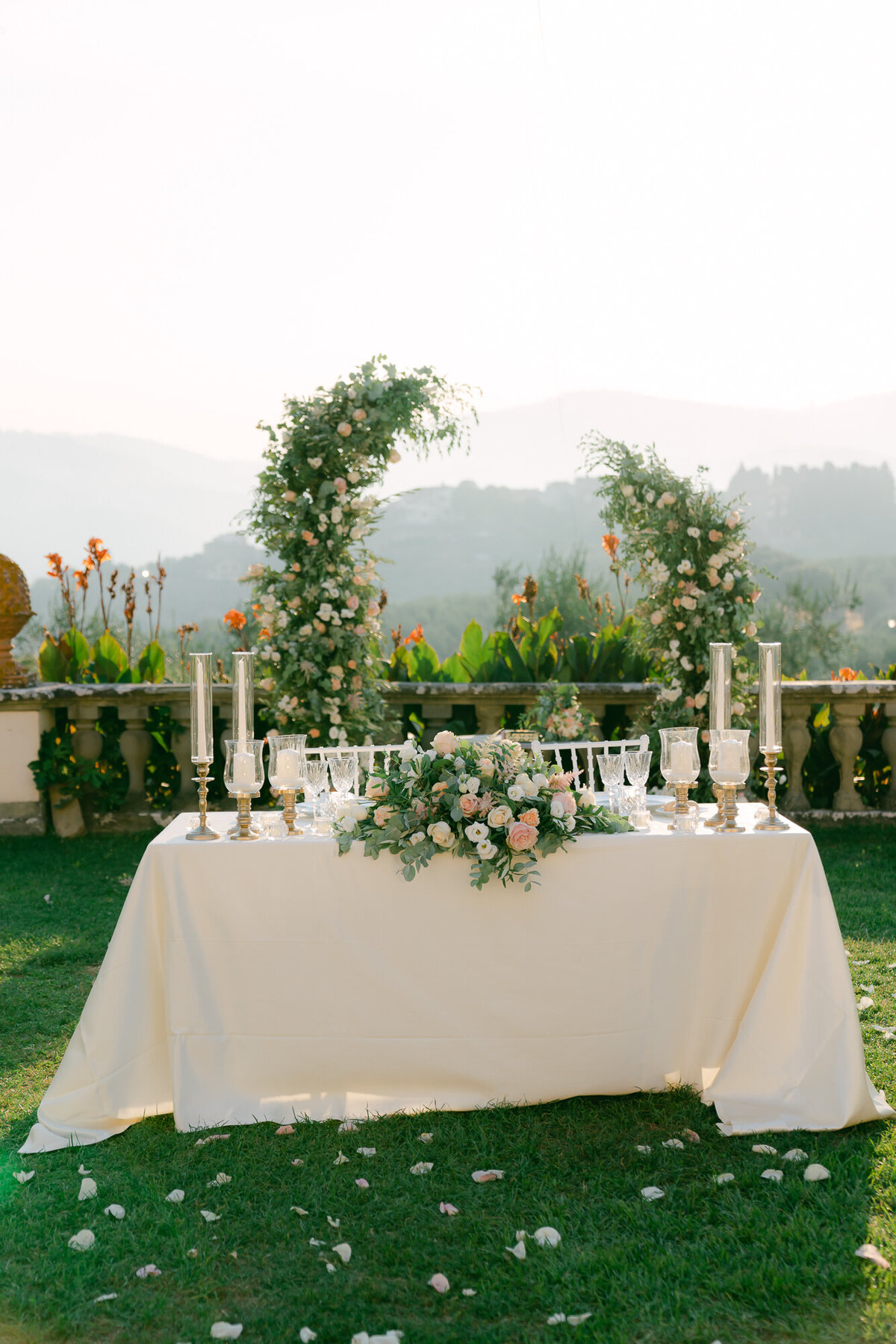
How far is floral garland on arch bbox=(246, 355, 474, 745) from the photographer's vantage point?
579 centimetres

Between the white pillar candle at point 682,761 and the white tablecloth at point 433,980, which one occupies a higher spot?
the white pillar candle at point 682,761

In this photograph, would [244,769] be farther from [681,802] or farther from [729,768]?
[729,768]

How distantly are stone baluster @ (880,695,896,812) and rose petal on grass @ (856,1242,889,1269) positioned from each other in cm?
487

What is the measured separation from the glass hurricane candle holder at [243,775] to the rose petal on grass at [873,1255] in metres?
1.78

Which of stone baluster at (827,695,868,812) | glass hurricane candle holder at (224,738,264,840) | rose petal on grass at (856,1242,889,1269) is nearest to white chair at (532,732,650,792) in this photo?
glass hurricane candle holder at (224,738,264,840)

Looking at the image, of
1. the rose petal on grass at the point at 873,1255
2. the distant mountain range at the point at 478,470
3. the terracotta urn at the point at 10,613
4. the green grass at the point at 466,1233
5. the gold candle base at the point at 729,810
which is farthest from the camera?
the distant mountain range at the point at 478,470

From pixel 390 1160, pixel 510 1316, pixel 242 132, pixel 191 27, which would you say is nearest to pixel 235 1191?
pixel 390 1160

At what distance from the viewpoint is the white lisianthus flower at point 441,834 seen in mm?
2750

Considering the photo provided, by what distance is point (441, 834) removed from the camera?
275 centimetres

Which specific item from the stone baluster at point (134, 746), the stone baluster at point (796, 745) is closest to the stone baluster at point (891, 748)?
the stone baluster at point (796, 745)

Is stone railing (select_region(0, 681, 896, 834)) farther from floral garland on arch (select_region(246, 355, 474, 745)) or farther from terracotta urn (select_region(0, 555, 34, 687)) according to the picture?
floral garland on arch (select_region(246, 355, 474, 745))

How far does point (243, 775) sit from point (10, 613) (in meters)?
4.22

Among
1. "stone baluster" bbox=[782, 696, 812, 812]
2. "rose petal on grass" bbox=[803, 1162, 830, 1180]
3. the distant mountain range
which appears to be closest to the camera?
"rose petal on grass" bbox=[803, 1162, 830, 1180]

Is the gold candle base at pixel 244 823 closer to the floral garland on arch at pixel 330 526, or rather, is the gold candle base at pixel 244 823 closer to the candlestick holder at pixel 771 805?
the candlestick holder at pixel 771 805
